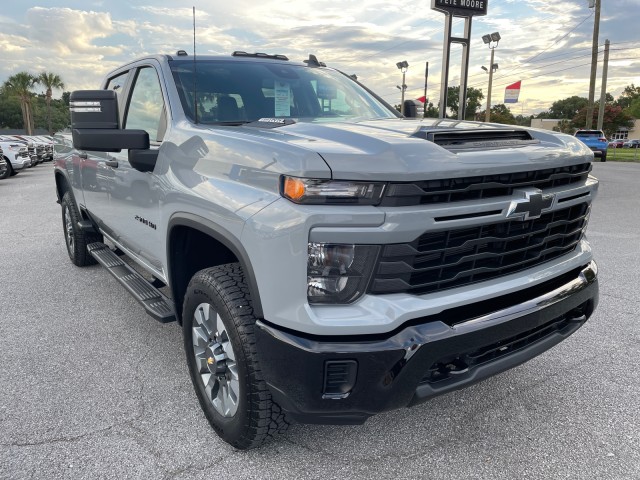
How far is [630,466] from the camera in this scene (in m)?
2.34

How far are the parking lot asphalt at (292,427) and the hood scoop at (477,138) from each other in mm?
1422

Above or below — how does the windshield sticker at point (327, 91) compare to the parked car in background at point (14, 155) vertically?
above

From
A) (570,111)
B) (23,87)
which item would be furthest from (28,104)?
(570,111)

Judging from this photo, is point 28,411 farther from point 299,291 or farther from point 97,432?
point 299,291

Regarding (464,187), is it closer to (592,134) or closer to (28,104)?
(592,134)

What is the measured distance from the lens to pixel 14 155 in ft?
59.9

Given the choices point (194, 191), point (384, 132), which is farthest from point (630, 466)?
point (194, 191)

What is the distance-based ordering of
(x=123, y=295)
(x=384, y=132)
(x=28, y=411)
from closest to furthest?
(x=384, y=132) → (x=28, y=411) → (x=123, y=295)

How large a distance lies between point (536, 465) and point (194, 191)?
2041mm

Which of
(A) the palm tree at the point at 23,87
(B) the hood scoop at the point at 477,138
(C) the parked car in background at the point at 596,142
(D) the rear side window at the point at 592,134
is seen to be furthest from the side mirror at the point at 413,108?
(A) the palm tree at the point at 23,87

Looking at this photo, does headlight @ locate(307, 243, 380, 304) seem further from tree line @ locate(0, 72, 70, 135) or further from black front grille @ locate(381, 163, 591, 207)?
tree line @ locate(0, 72, 70, 135)

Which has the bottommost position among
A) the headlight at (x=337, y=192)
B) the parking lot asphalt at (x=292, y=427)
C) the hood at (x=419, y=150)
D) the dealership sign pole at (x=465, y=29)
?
the parking lot asphalt at (x=292, y=427)

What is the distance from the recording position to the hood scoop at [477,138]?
2.19 meters

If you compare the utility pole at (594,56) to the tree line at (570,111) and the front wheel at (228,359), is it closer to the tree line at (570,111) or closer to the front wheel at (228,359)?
the tree line at (570,111)
